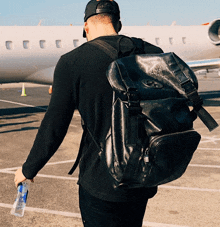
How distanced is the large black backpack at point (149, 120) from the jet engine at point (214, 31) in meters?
17.9

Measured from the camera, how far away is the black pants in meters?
2.32

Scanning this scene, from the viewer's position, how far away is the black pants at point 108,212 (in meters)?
2.32

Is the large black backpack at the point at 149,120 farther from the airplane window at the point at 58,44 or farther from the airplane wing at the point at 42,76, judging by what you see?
the airplane window at the point at 58,44

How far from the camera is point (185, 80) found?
216 cm

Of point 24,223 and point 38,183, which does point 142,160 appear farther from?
point 38,183

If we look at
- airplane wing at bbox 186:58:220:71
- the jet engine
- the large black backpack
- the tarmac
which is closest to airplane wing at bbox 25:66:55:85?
the tarmac

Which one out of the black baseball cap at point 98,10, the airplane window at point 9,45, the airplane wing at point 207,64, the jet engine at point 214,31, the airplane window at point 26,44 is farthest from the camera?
the jet engine at point 214,31

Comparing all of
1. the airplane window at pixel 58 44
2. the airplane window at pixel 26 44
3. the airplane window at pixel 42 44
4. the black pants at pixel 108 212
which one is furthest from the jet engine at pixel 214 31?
the black pants at pixel 108 212

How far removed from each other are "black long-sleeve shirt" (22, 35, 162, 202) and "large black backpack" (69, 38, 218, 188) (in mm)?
111

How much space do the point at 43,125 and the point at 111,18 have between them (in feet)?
2.83

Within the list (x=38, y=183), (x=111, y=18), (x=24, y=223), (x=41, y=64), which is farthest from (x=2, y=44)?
(x=111, y=18)

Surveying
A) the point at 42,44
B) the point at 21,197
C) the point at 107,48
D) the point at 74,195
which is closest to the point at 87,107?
the point at 107,48

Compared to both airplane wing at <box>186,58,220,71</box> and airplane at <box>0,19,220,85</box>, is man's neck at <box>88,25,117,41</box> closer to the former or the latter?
airplane at <box>0,19,220,85</box>

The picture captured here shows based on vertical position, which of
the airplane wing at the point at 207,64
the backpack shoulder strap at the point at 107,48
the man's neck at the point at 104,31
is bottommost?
the airplane wing at the point at 207,64
